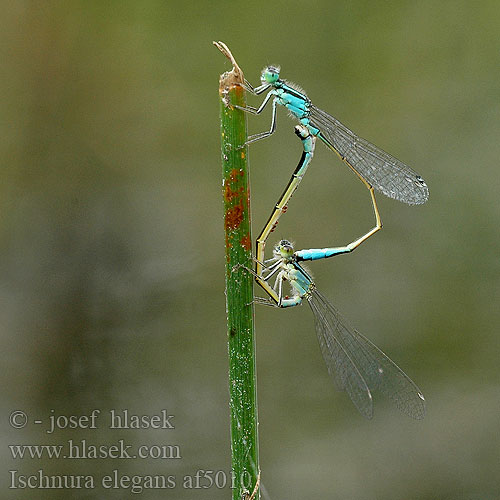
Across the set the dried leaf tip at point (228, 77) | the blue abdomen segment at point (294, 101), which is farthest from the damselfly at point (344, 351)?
the dried leaf tip at point (228, 77)

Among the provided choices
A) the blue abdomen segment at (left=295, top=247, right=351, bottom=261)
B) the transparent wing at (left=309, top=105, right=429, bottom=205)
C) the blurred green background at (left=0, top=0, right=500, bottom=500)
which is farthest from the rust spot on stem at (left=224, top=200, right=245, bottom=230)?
the blurred green background at (left=0, top=0, right=500, bottom=500)

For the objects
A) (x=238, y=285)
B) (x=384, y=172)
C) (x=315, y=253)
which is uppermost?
(x=384, y=172)

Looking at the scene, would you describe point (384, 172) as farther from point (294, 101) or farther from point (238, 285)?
point (238, 285)

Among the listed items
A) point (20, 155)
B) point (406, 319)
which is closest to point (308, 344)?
point (406, 319)

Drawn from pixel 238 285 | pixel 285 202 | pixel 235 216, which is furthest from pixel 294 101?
pixel 238 285

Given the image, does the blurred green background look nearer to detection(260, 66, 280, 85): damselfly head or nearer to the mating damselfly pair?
the mating damselfly pair

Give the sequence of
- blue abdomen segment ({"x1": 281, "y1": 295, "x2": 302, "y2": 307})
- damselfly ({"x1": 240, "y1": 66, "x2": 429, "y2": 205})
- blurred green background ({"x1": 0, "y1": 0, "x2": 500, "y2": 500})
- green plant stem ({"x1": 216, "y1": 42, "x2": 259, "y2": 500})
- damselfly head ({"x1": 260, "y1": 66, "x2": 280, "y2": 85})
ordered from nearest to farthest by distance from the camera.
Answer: green plant stem ({"x1": 216, "y1": 42, "x2": 259, "y2": 500})
damselfly head ({"x1": 260, "y1": 66, "x2": 280, "y2": 85})
blue abdomen segment ({"x1": 281, "y1": 295, "x2": 302, "y2": 307})
damselfly ({"x1": 240, "y1": 66, "x2": 429, "y2": 205})
blurred green background ({"x1": 0, "y1": 0, "x2": 500, "y2": 500})
